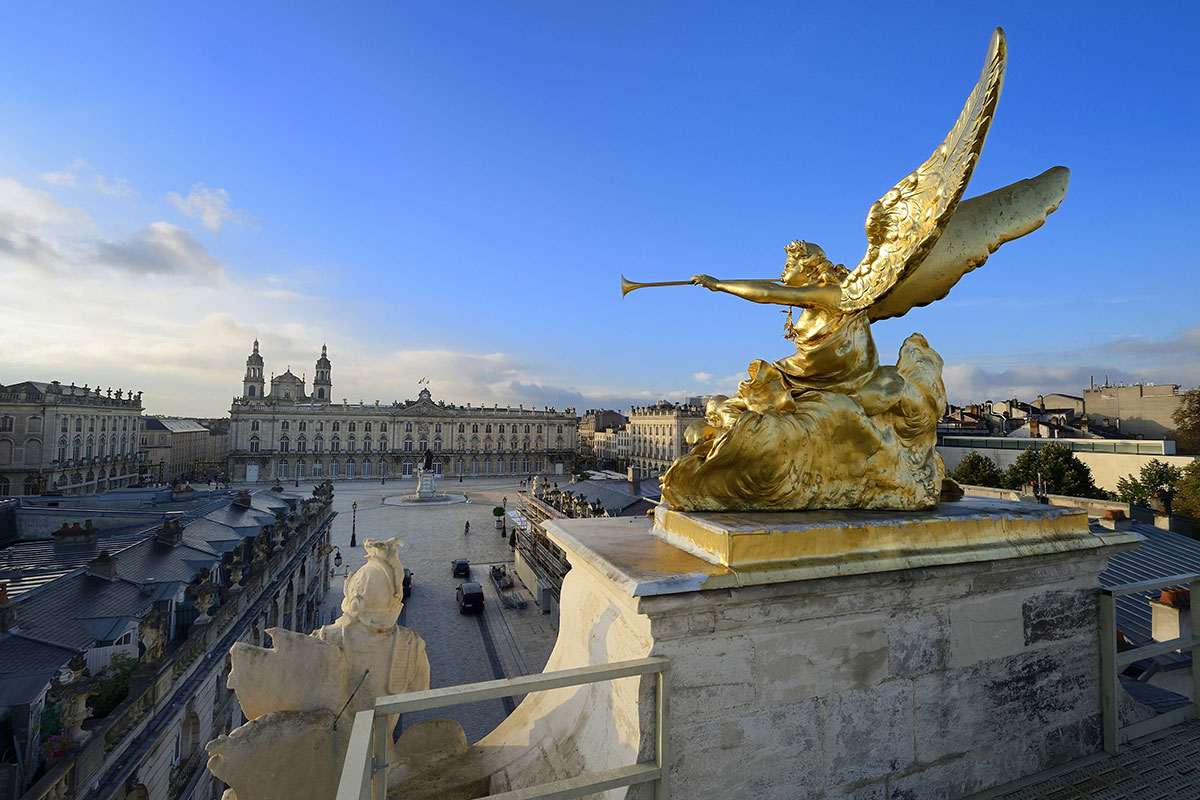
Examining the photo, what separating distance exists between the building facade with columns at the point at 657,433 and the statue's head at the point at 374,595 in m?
71.7

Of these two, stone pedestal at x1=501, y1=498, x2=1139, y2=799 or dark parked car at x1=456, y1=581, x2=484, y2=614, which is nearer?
stone pedestal at x1=501, y1=498, x2=1139, y2=799

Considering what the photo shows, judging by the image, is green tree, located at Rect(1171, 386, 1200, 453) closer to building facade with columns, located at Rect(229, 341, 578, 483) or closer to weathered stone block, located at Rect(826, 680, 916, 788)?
weathered stone block, located at Rect(826, 680, 916, 788)

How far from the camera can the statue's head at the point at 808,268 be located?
14.6ft

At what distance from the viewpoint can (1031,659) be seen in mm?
3508

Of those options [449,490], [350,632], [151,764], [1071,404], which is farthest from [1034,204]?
[1071,404]

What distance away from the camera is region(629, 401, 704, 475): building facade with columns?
78.2 metres

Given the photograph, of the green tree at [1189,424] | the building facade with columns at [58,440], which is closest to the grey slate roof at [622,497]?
the green tree at [1189,424]

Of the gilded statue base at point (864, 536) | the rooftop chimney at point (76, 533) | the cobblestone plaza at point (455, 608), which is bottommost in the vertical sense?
the cobblestone plaza at point (455, 608)

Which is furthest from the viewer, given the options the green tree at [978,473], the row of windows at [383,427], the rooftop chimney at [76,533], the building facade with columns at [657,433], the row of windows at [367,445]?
the row of windows at [383,427]

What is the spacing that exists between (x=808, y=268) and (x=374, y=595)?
391 centimetres

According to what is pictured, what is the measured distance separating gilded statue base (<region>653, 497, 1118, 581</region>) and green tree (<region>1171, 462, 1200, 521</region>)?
92.8ft

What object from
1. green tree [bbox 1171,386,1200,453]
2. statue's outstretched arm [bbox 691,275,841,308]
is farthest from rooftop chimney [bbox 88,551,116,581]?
green tree [bbox 1171,386,1200,453]

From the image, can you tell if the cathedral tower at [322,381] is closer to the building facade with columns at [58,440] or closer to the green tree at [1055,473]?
the building facade with columns at [58,440]

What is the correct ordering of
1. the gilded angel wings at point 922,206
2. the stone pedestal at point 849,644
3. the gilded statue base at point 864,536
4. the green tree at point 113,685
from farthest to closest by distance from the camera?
the green tree at point 113,685
the gilded angel wings at point 922,206
the gilded statue base at point 864,536
the stone pedestal at point 849,644
